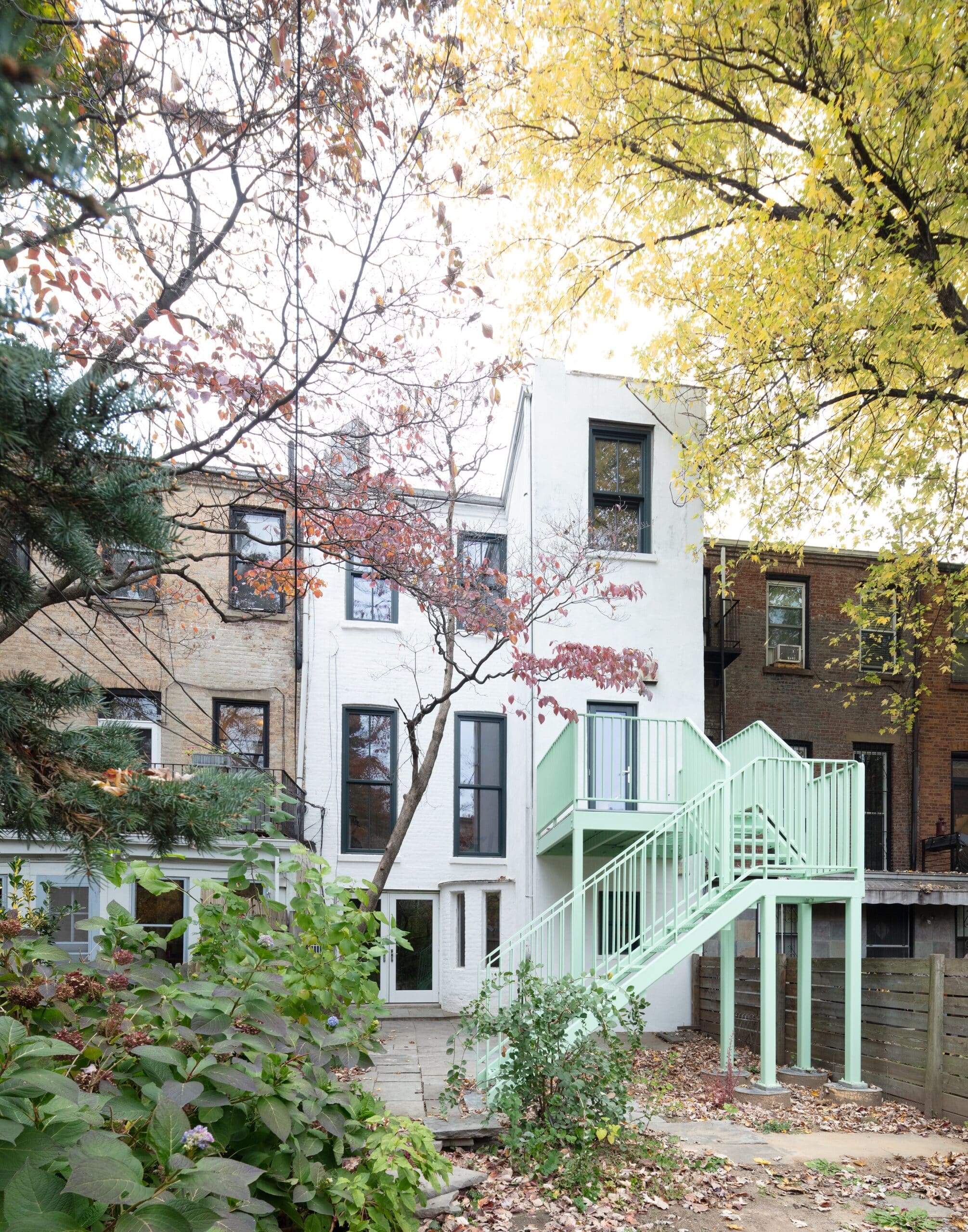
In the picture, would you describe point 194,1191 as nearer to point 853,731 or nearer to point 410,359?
point 410,359

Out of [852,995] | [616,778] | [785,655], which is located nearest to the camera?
[852,995]

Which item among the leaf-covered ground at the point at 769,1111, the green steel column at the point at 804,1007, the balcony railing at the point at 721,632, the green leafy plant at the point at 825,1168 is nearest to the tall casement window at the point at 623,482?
the balcony railing at the point at 721,632

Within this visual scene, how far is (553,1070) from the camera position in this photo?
19.2 ft

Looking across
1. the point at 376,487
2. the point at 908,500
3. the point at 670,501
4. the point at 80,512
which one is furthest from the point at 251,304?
the point at 908,500

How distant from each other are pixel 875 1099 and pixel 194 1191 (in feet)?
28.1

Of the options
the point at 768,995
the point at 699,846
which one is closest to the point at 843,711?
the point at 768,995

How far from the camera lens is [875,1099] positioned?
855 cm

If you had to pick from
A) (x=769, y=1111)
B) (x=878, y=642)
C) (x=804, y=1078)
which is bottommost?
(x=804, y=1078)

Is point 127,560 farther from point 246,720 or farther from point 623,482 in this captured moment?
point 246,720

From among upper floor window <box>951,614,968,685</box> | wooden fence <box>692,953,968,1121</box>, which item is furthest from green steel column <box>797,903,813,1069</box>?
upper floor window <box>951,614,968,685</box>

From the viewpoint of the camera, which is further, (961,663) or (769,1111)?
(961,663)

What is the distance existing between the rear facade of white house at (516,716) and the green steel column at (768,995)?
1980 millimetres

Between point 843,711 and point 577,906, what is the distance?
9555 millimetres

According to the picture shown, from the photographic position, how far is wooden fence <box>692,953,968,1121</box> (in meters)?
Answer: 7.93
